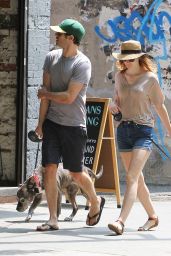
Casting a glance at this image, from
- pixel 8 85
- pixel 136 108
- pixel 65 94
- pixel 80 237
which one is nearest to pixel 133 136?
pixel 136 108

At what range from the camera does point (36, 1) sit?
1205cm

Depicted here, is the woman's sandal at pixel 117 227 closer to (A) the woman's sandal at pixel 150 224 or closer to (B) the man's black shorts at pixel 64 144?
(A) the woman's sandal at pixel 150 224

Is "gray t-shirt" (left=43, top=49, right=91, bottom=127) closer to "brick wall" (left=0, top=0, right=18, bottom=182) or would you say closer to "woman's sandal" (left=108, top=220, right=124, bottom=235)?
"woman's sandal" (left=108, top=220, right=124, bottom=235)

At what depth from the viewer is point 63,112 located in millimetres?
9422

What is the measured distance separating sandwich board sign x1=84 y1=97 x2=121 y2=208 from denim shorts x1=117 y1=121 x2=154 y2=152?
2.06 meters

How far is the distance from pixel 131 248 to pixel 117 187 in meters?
3.33

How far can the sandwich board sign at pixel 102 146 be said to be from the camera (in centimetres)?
1167

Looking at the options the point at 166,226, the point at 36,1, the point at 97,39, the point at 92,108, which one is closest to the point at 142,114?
the point at 166,226

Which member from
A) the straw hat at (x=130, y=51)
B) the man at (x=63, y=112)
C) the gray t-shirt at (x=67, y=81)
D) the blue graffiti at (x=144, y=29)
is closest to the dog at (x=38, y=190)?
the man at (x=63, y=112)

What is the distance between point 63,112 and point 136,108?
702 millimetres

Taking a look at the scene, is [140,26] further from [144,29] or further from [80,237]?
[80,237]

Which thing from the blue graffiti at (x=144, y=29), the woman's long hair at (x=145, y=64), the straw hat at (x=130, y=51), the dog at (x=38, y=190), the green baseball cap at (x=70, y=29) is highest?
the green baseball cap at (x=70, y=29)

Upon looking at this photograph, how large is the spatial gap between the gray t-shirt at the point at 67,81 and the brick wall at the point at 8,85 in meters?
2.63

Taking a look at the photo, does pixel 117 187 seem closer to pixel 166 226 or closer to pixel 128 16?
pixel 166 226
